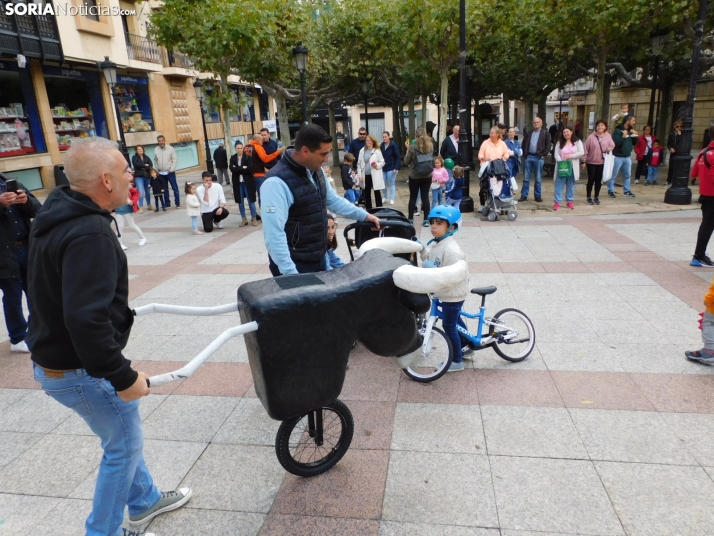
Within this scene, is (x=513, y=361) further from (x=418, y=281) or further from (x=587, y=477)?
(x=418, y=281)

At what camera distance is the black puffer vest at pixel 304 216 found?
335 centimetres

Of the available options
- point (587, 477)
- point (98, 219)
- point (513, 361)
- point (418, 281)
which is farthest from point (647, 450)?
point (98, 219)

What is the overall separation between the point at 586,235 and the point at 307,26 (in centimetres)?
1251

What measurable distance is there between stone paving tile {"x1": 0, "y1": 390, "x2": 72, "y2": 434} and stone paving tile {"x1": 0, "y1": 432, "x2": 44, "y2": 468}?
56 mm

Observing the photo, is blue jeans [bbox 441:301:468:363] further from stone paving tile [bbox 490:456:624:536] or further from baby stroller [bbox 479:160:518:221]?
baby stroller [bbox 479:160:518:221]

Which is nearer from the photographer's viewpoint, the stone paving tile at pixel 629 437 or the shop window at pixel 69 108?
the stone paving tile at pixel 629 437

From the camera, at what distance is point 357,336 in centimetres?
240

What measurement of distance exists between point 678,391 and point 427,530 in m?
2.33

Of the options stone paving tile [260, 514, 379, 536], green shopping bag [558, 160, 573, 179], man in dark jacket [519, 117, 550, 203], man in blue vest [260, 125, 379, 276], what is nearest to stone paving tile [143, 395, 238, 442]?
stone paving tile [260, 514, 379, 536]

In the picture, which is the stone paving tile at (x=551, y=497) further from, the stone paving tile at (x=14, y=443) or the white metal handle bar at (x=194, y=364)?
the stone paving tile at (x=14, y=443)

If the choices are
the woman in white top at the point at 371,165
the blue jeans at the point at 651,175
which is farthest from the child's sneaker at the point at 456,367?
the blue jeans at the point at 651,175

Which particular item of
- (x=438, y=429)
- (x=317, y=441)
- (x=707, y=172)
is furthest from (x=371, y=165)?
(x=317, y=441)

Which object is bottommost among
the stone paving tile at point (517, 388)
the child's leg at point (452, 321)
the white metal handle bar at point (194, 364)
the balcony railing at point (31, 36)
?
the stone paving tile at point (517, 388)

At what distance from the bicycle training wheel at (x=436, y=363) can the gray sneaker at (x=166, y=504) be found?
1.86 meters
